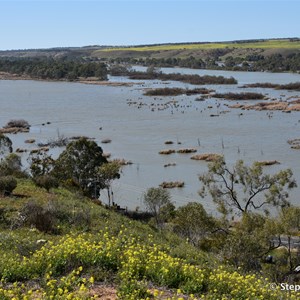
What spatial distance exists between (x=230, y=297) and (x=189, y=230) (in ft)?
37.9

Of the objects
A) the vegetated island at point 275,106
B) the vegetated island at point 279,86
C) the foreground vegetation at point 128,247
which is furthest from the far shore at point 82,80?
the foreground vegetation at point 128,247

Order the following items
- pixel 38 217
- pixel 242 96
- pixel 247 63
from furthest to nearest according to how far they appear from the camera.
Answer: pixel 247 63 < pixel 242 96 < pixel 38 217

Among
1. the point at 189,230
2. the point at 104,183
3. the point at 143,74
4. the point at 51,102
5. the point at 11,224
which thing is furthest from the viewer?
the point at 143,74

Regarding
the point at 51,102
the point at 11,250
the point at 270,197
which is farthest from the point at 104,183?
the point at 51,102

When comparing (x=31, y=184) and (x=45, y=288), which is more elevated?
(x=45, y=288)

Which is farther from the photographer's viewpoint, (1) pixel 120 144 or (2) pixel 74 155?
(1) pixel 120 144

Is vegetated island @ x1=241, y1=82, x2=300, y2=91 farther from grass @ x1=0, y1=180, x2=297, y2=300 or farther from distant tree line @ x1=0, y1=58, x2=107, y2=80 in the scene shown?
grass @ x1=0, y1=180, x2=297, y2=300

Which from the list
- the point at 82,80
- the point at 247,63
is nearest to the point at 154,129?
the point at 82,80

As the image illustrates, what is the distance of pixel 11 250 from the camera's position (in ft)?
31.2

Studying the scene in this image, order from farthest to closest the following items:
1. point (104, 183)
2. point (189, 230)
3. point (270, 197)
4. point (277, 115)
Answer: point (277, 115) < point (104, 183) < point (270, 197) < point (189, 230)

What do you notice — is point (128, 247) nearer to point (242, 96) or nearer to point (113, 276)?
point (113, 276)

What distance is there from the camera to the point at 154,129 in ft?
173

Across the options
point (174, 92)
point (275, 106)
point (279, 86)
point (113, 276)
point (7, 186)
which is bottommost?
point (275, 106)

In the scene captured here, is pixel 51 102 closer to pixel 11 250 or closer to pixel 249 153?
pixel 249 153
